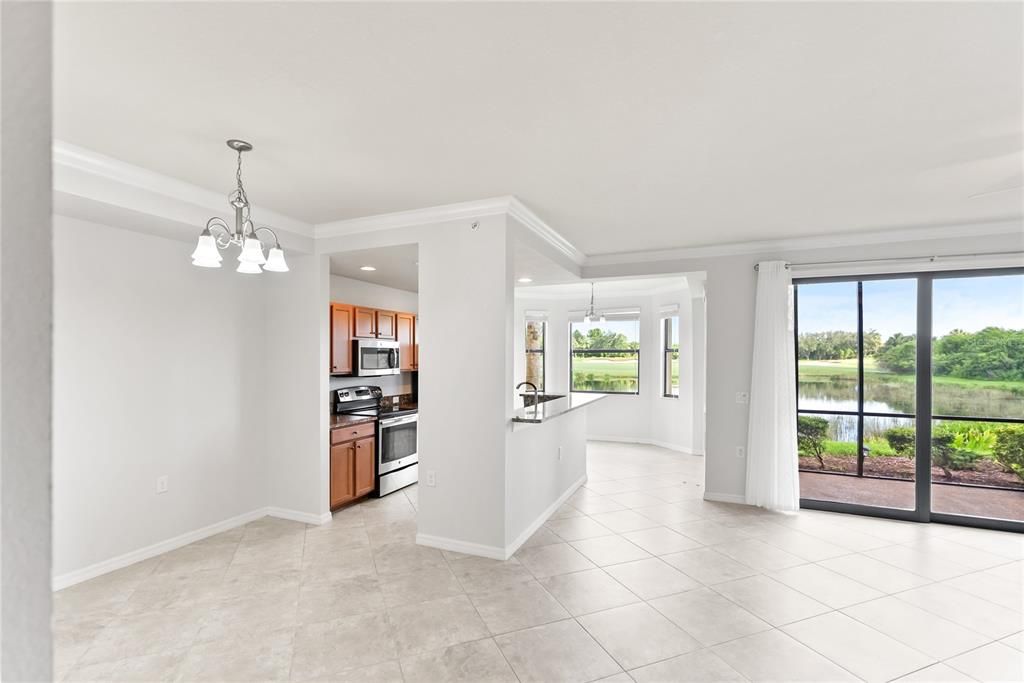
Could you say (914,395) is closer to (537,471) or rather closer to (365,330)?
(537,471)

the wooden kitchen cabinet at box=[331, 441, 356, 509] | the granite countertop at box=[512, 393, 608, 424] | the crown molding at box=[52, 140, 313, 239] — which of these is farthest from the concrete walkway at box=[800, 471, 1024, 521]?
the crown molding at box=[52, 140, 313, 239]

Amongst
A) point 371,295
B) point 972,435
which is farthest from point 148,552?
point 972,435

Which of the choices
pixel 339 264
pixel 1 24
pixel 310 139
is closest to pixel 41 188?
pixel 1 24

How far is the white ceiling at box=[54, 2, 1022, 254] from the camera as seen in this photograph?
5.46 ft

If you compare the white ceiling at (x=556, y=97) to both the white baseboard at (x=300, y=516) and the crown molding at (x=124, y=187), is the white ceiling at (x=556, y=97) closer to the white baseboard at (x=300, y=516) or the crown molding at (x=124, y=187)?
the crown molding at (x=124, y=187)

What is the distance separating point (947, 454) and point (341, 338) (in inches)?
227

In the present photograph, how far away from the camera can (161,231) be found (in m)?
3.42

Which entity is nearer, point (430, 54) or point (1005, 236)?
point (430, 54)

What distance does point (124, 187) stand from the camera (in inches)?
114

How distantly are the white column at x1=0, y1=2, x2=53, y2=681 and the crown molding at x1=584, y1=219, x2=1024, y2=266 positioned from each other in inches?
202

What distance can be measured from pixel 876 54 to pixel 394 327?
5.00 m

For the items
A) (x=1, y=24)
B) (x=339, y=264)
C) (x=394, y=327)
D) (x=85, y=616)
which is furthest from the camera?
(x=394, y=327)

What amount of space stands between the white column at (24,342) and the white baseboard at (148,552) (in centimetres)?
374

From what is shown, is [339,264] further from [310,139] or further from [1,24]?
[1,24]
